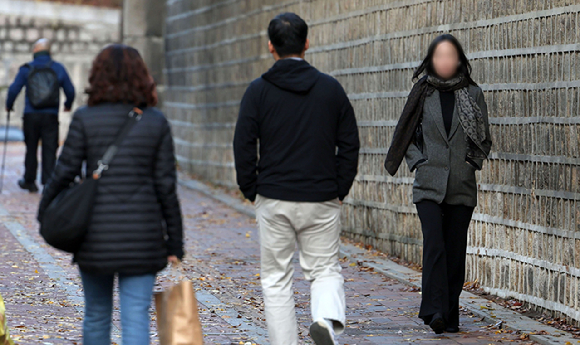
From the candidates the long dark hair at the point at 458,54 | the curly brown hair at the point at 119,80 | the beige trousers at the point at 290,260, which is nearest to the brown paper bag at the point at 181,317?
the curly brown hair at the point at 119,80

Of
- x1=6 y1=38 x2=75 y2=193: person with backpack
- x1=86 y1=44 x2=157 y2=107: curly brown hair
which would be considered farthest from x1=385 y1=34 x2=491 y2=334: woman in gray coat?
x1=6 y1=38 x2=75 y2=193: person with backpack

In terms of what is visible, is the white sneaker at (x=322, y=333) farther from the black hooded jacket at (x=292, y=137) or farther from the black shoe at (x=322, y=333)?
the black hooded jacket at (x=292, y=137)

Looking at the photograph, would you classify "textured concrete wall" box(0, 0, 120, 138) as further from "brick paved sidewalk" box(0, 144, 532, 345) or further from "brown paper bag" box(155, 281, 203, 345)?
"brown paper bag" box(155, 281, 203, 345)

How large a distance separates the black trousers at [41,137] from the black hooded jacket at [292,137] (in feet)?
29.1

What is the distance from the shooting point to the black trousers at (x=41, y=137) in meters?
13.6

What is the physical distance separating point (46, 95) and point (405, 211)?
20.6ft

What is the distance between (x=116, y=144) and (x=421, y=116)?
2579mm

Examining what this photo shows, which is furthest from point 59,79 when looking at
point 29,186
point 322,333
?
point 322,333

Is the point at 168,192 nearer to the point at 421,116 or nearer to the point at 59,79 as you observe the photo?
the point at 421,116

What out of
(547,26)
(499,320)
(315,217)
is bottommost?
(499,320)

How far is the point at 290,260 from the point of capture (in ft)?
17.4

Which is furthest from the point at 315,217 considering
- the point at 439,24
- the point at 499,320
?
the point at 439,24

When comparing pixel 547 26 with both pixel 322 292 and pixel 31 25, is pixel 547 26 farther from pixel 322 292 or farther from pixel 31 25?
pixel 31 25

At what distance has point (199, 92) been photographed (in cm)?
1609
